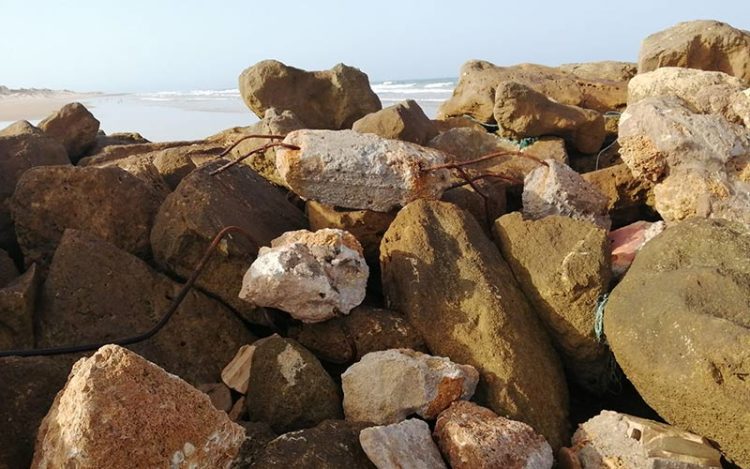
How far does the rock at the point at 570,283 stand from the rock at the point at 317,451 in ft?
4.31

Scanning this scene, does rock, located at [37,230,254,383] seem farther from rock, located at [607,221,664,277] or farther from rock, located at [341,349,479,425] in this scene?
rock, located at [607,221,664,277]

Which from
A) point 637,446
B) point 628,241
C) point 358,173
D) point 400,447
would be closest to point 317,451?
point 400,447

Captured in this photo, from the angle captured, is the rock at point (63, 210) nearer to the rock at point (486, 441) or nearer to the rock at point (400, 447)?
the rock at point (400, 447)

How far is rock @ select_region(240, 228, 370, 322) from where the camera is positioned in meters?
2.93

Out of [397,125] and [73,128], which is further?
[73,128]

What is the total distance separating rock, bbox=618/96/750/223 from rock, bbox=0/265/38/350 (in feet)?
11.3

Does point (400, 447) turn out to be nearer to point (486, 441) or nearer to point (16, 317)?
point (486, 441)

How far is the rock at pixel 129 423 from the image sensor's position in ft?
6.52

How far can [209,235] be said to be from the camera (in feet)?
10.7

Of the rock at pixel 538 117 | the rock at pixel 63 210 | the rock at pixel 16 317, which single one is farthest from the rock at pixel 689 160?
the rock at pixel 16 317

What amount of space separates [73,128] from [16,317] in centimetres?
331

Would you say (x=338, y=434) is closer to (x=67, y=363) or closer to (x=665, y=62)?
(x=67, y=363)

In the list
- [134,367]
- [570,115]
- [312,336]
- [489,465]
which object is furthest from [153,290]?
[570,115]

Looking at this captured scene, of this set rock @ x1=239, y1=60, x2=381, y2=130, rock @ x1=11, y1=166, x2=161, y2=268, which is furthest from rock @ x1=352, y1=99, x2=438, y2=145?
rock @ x1=11, y1=166, x2=161, y2=268
